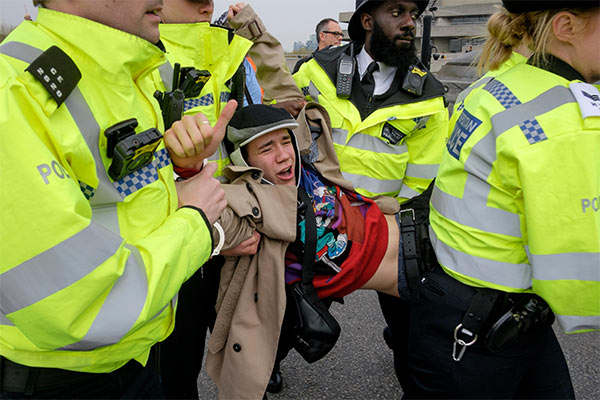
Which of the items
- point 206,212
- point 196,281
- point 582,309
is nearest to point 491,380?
point 582,309

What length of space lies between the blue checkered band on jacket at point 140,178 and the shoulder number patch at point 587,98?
3.72 feet

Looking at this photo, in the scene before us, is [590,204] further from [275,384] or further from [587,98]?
[275,384]

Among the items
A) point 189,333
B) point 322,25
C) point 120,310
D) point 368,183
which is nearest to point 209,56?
point 368,183

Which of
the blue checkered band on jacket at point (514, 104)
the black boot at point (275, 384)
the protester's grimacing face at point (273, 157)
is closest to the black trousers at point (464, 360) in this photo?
the blue checkered band on jacket at point (514, 104)

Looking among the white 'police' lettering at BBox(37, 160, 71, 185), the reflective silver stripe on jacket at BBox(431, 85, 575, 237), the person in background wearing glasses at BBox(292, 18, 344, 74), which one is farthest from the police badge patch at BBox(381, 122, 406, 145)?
the person in background wearing glasses at BBox(292, 18, 344, 74)

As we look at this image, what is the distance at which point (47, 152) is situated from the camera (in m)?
0.85

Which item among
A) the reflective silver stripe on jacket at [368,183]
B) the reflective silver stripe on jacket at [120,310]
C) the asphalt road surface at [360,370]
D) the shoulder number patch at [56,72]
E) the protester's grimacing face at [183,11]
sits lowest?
the asphalt road surface at [360,370]

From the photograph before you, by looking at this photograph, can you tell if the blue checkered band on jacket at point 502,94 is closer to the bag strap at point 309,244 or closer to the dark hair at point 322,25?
the bag strap at point 309,244

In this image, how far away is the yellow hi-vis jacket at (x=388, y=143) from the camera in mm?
2488

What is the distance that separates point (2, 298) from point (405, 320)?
6.31ft

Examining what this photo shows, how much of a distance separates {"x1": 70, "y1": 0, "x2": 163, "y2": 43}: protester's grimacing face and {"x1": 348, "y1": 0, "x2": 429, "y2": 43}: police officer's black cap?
190cm

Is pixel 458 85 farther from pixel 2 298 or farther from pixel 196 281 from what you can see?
pixel 2 298

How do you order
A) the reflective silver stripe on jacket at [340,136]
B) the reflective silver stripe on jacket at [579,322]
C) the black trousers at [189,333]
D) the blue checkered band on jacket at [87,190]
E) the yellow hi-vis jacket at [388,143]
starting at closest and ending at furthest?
the blue checkered band on jacket at [87,190]
the reflective silver stripe on jacket at [579,322]
the black trousers at [189,333]
the yellow hi-vis jacket at [388,143]
the reflective silver stripe on jacket at [340,136]

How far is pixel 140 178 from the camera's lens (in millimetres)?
1125
